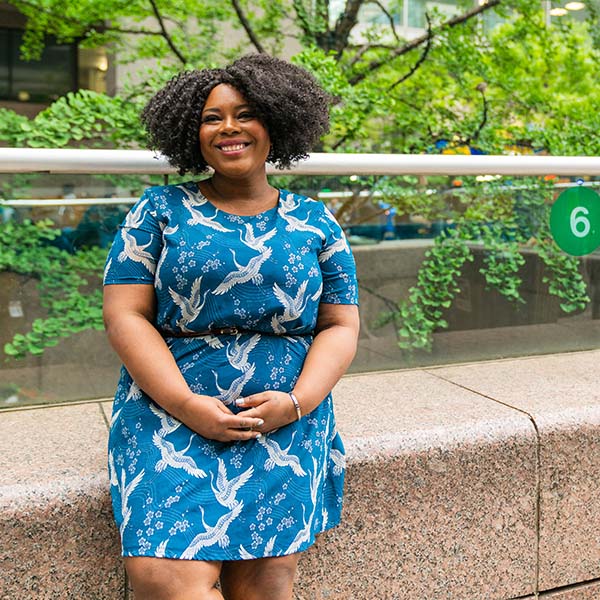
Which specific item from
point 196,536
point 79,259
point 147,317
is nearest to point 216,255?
point 147,317

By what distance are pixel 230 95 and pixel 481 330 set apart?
206 centimetres

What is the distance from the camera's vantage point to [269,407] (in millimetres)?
1878

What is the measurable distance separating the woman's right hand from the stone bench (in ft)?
1.28

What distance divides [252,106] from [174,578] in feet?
4.08

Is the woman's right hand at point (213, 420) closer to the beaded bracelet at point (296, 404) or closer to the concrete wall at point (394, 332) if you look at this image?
the beaded bracelet at point (296, 404)

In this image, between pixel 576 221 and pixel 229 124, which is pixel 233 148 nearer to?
pixel 229 124

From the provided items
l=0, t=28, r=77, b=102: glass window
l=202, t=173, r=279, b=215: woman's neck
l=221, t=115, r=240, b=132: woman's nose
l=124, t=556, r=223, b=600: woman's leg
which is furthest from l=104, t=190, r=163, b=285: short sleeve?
l=0, t=28, r=77, b=102: glass window

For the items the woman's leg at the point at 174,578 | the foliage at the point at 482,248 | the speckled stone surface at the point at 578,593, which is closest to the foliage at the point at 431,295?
the foliage at the point at 482,248

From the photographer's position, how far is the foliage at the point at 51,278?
2.87 m

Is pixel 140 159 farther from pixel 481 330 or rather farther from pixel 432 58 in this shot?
pixel 432 58

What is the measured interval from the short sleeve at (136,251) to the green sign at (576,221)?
2439mm

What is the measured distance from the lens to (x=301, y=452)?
196cm

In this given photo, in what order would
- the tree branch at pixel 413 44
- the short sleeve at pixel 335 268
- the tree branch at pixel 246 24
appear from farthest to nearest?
1. the tree branch at pixel 413 44
2. the tree branch at pixel 246 24
3. the short sleeve at pixel 335 268

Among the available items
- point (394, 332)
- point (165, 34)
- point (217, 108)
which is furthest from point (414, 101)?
point (217, 108)
